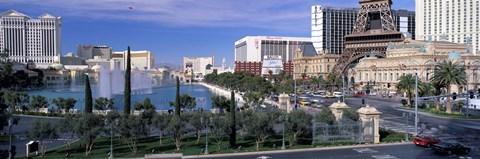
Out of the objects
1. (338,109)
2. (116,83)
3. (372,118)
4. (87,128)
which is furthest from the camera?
(116,83)

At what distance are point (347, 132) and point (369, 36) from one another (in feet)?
284

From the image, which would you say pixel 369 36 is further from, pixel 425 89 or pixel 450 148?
pixel 450 148

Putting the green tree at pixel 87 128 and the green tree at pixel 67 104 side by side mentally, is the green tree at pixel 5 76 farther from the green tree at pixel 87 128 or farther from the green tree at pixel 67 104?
the green tree at pixel 87 128

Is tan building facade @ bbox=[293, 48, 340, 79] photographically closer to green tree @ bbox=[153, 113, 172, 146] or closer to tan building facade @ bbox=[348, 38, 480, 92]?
tan building facade @ bbox=[348, 38, 480, 92]

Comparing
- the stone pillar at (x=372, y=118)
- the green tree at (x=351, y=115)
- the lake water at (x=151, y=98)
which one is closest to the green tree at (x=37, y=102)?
the lake water at (x=151, y=98)

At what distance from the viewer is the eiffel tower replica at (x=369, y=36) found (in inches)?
4427

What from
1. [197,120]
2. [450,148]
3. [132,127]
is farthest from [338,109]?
[132,127]

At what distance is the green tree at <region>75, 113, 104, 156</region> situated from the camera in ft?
94.1

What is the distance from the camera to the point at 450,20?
485ft

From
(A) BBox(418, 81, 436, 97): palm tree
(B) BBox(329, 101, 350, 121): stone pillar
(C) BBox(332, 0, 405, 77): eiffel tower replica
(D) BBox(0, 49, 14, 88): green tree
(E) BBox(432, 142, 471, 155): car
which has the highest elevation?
(C) BBox(332, 0, 405, 77): eiffel tower replica

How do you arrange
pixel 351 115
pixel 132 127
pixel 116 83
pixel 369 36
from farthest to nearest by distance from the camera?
pixel 369 36 < pixel 116 83 < pixel 351 115 < pixel 132 127

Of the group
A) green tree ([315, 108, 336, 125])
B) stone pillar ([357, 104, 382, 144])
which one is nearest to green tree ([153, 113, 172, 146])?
green tree ([315, 108, 336, 125])

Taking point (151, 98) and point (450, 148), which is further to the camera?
point (151, 98)

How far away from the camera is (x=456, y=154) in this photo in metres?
28.2
